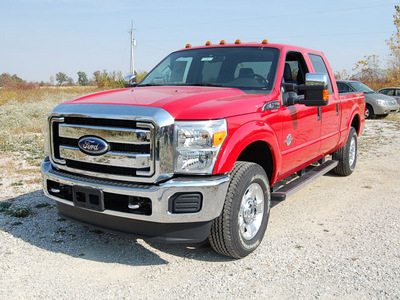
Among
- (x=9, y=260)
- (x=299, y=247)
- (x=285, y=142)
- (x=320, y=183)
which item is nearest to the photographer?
(x=9, y=260)

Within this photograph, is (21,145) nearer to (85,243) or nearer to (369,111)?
(85,243)

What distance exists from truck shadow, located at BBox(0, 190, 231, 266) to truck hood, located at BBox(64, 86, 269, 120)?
1389 mm

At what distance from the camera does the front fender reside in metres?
3.06

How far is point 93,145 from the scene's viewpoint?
314 cm

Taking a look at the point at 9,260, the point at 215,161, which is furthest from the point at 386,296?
the point at 9,260

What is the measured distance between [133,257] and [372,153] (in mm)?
7098

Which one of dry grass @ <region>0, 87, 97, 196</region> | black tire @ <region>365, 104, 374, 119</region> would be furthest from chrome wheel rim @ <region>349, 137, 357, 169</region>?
black tire @ <region>365, 104, 374, 119</region>

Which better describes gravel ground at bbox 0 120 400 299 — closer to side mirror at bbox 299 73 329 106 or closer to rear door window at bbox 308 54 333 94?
side mirror at bbox 299 73 329 106

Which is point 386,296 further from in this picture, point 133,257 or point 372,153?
point 372,153

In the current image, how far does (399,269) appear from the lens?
329 cm

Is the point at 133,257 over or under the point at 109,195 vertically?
under

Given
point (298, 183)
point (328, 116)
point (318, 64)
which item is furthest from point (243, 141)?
point (318, 64)

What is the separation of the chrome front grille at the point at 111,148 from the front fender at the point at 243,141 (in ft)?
1.85

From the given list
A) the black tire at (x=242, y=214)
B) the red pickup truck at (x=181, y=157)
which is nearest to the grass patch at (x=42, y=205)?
the red pickup truck at (x=181, y=157)
